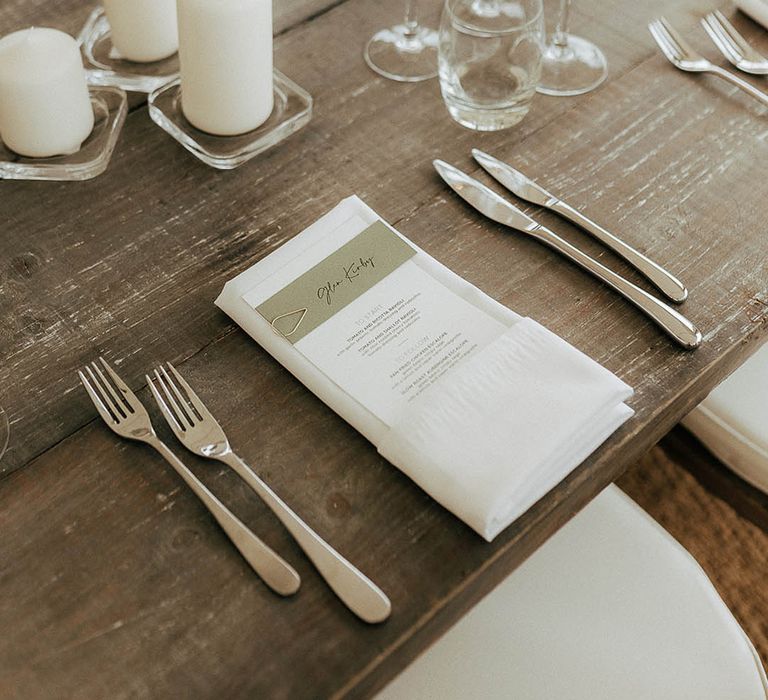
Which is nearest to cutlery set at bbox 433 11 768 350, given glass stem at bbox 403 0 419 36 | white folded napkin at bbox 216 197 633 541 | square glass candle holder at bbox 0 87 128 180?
white folded napkin at bbox 216 197 633 541

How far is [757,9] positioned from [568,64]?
24cm

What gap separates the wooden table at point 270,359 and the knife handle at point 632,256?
0.04 feet

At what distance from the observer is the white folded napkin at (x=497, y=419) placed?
2.16 feet

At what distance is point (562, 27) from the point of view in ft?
3.43

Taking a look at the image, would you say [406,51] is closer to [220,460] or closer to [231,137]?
[231,137]

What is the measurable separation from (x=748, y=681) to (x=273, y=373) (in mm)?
487

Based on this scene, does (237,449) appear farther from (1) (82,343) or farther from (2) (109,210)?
(2) (109,210)

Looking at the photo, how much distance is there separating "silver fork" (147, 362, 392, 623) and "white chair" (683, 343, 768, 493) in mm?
548

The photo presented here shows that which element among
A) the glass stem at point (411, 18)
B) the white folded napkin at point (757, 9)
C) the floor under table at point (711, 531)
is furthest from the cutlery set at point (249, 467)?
the floor under table at point (711, 531)

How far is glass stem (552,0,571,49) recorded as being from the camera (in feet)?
3.40

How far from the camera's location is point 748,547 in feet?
4.67

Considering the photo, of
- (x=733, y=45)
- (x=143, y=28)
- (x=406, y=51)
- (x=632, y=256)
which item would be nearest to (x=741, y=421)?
(x=632, y=256)

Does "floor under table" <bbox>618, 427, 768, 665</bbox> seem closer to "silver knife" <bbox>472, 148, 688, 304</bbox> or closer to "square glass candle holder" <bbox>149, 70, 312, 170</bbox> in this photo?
"silver knife" <bbox>472, 148, 688, 304</bbox>

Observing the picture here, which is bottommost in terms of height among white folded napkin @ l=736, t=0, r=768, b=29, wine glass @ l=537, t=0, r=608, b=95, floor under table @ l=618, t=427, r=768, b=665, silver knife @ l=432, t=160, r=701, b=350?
floor under table @ l=618, t=427, r=768, b=665
